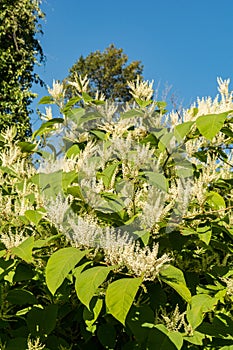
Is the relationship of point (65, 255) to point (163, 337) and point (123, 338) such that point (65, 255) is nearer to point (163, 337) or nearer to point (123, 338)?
point (163, 337)

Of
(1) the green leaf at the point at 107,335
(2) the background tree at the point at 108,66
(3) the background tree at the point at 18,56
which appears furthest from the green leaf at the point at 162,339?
(2) the background tree at the point at 108,66

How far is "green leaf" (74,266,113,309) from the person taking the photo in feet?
4.06

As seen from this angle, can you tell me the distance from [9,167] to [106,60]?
23.2m

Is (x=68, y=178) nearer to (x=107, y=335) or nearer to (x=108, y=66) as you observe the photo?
(x=107, y=335)

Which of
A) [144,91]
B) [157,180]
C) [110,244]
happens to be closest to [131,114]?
[144,91]

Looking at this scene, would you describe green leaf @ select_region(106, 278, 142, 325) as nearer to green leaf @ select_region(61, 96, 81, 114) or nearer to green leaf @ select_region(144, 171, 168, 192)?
green leaf @ select_region(144, 171, 168, 192)

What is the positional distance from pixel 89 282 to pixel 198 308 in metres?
0.42

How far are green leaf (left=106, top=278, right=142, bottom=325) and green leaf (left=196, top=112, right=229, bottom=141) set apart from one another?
448 mm

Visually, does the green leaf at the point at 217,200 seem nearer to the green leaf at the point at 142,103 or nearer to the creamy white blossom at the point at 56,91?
the green leaf at the point at 142,103

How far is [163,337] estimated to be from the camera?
1.48 meters

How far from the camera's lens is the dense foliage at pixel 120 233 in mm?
1359

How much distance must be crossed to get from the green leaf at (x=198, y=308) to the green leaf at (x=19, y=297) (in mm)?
480

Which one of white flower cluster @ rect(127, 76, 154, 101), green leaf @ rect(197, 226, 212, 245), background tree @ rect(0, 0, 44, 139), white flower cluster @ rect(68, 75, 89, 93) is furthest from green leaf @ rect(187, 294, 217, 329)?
background tree @ rect(0, 0, 44, 139)

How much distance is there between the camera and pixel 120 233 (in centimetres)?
148
